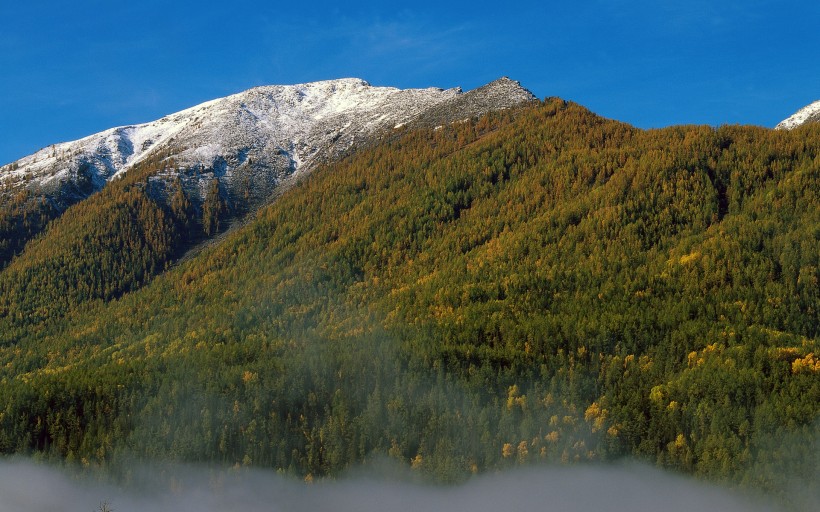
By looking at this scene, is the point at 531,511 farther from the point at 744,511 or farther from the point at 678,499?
the point at 744,511

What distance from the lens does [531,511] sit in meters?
200

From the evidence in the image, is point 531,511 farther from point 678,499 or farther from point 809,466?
point 809,466

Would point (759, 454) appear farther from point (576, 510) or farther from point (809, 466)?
point (576, 510)

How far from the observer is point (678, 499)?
198 metres

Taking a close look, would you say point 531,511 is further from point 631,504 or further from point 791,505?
point 791,505

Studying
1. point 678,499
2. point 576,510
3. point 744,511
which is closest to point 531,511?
point 576,510

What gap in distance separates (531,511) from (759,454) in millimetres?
50348

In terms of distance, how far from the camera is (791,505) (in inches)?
7618

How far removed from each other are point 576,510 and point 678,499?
21770mm

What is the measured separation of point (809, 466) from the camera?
19775 cm

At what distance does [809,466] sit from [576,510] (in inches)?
1979

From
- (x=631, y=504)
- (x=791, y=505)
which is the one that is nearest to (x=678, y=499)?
(x=631, y=504)

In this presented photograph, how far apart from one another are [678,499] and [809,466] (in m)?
28.6

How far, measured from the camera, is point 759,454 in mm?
199625
